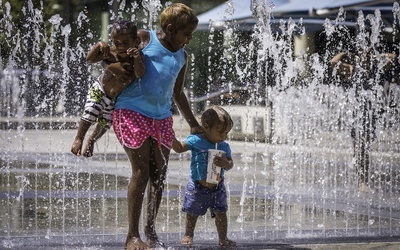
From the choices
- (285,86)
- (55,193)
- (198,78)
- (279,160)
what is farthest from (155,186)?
(198,78)

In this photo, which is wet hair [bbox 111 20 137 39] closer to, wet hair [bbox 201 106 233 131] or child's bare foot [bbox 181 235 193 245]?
wet hair [bbox 201 106 233 131]

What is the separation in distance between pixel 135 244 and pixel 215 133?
2.75 feet

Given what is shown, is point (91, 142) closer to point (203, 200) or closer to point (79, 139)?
point (79, 139)

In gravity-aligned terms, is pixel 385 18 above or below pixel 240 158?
above

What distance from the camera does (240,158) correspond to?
1109cm

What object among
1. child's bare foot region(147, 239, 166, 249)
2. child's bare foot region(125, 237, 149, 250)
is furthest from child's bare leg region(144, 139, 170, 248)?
child's bare foot region(125, 237, 149, 250)

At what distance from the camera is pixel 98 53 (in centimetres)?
443

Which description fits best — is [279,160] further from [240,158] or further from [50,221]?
[50,221]

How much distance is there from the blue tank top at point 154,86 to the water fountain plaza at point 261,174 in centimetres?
75

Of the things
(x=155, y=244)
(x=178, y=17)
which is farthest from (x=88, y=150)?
(x=178, y=17)

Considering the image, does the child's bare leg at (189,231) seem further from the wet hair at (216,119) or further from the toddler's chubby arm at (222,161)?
the wet hair at (216,119)

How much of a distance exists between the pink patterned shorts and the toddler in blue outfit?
340 mm

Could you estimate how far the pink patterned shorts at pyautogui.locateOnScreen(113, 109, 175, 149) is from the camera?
4.51 meters

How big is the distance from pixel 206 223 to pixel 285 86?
25.0 feet
